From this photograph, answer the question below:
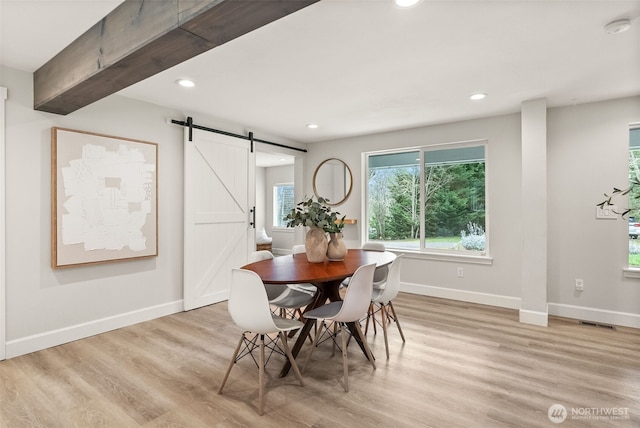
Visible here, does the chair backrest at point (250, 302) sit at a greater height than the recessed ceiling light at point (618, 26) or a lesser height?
lesser

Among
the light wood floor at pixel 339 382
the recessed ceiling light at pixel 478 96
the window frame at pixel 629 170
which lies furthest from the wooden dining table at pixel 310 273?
the window frame at pixel 629 170

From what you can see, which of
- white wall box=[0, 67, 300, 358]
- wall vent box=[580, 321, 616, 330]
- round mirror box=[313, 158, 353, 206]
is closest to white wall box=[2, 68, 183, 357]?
white wall box=[0, 67, 300, 358]

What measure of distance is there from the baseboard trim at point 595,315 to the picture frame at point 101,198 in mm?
4583

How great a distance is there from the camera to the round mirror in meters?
5.41

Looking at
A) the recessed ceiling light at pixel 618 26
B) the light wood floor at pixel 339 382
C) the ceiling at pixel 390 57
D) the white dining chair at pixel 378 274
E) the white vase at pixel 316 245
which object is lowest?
the light wood floor at pixel 339 382

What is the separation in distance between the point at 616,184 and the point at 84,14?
4.85m

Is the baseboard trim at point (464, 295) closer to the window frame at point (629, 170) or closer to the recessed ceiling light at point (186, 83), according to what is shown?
the window frame at point (629, 170)

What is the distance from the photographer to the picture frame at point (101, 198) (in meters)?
2.91

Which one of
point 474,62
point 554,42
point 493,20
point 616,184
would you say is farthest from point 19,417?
point 616,184

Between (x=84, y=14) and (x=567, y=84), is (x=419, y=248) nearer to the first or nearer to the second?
(x=567, y=84)

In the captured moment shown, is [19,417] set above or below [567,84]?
below

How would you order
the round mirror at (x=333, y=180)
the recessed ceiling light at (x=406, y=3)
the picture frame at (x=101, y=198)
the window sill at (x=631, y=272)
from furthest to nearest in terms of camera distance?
the round mirror at (x=333, y=180)
the window sill at (x=631, y=272)
the picture frame at (x=101, y=198)
the recessed ceiling light at (x=406, y=3)

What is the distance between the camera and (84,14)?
1982mm

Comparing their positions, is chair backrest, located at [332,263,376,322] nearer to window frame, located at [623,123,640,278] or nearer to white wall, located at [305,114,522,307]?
white wall, located at [305,114,522,307]
